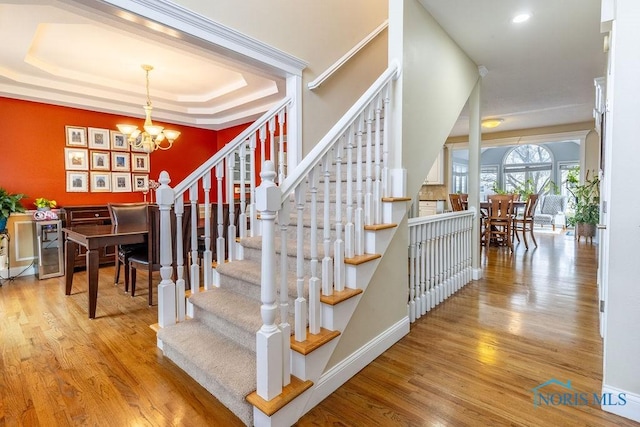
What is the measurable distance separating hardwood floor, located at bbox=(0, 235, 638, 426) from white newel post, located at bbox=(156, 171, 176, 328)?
0.87 ft

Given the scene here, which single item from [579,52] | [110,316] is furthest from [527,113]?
[110,316]

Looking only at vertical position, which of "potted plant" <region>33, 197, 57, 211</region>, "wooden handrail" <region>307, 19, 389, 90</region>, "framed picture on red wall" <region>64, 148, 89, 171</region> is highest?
"wooden handrail" <region>307, 19, 389, 90</region>

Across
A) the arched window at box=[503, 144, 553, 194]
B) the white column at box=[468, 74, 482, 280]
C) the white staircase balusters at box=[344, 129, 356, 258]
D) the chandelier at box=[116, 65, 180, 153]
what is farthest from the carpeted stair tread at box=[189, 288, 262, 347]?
the arched window at box=[503, 144, 553, 194]

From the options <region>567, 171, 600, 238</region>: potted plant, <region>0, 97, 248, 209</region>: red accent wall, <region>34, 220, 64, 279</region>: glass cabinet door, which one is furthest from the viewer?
<region>567, 171, 600, 238</region>: potted plant

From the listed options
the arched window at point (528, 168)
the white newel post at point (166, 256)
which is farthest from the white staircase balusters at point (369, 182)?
the arched window at point (528, 168)

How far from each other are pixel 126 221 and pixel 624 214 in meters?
4.32

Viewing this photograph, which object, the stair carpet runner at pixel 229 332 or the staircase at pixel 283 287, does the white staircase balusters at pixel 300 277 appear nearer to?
the staircase at pixel 283 287

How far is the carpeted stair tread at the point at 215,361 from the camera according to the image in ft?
4.93

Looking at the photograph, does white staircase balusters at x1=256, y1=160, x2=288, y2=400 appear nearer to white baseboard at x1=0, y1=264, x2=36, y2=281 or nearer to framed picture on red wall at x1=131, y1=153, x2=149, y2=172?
white baseboard at x1=0, y1=264, x2=36, y2=281

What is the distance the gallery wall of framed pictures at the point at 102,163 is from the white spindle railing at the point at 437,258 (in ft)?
15.5

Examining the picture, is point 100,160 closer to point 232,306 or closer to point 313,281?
point 232,306

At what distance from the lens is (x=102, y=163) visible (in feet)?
16.3

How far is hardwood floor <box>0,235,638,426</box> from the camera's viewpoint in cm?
152

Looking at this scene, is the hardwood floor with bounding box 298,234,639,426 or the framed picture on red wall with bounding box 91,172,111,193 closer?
the hardwood floor with bounding box 298,234,639,426
